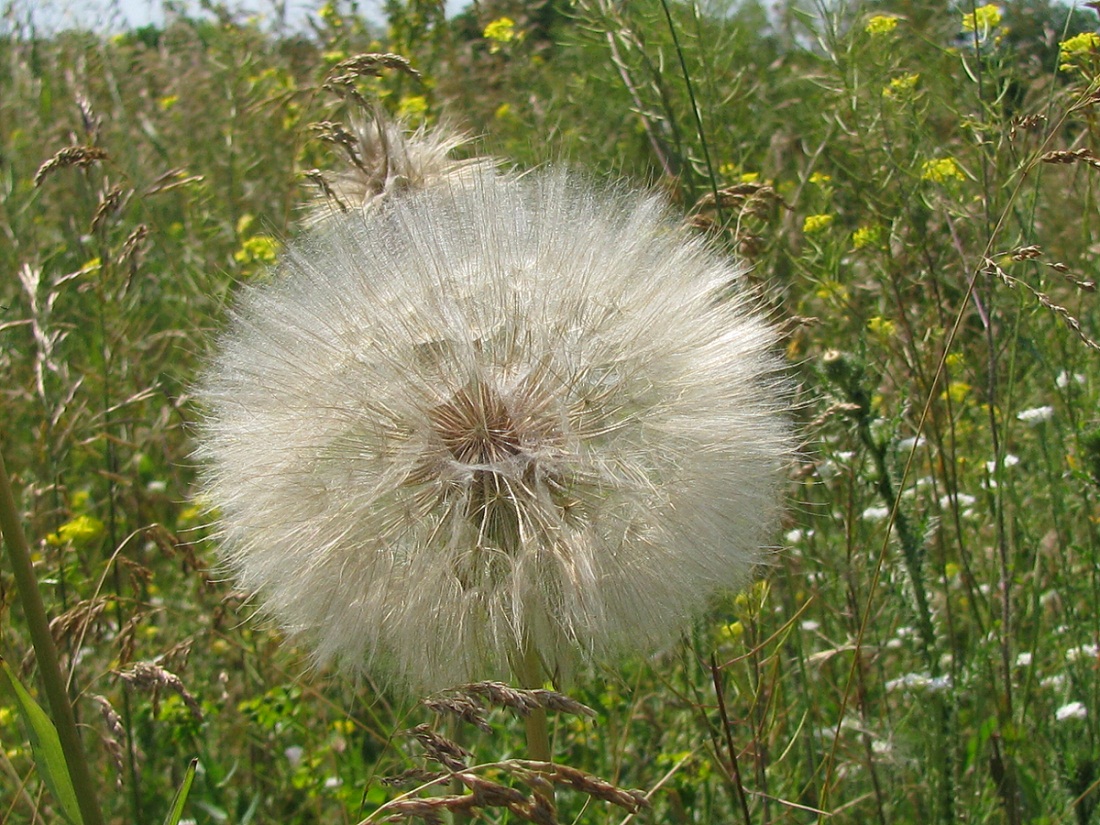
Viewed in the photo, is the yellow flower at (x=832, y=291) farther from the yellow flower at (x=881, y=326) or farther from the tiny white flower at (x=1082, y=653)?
the tiny white flower at (x=1082, y=653)

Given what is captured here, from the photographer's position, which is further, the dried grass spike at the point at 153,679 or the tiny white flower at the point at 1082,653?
the tiny white flower at the point at 1082,653

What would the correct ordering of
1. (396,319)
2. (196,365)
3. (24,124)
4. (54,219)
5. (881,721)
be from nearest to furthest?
1. (396,319)
2. (881,721)
3. (196,365)
4. (54,219)
5. (24,124)

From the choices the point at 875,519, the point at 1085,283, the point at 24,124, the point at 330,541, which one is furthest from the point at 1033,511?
the point at 24,124

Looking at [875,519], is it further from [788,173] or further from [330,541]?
[788,173]

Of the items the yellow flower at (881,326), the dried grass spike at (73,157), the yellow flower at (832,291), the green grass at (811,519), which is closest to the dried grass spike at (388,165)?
the green grass at (811,519)

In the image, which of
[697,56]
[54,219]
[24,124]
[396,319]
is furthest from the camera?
[24,124]

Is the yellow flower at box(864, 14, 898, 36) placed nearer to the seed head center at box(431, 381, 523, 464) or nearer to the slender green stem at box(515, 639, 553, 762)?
the seed head center at box(431, 381, 523, 464)
